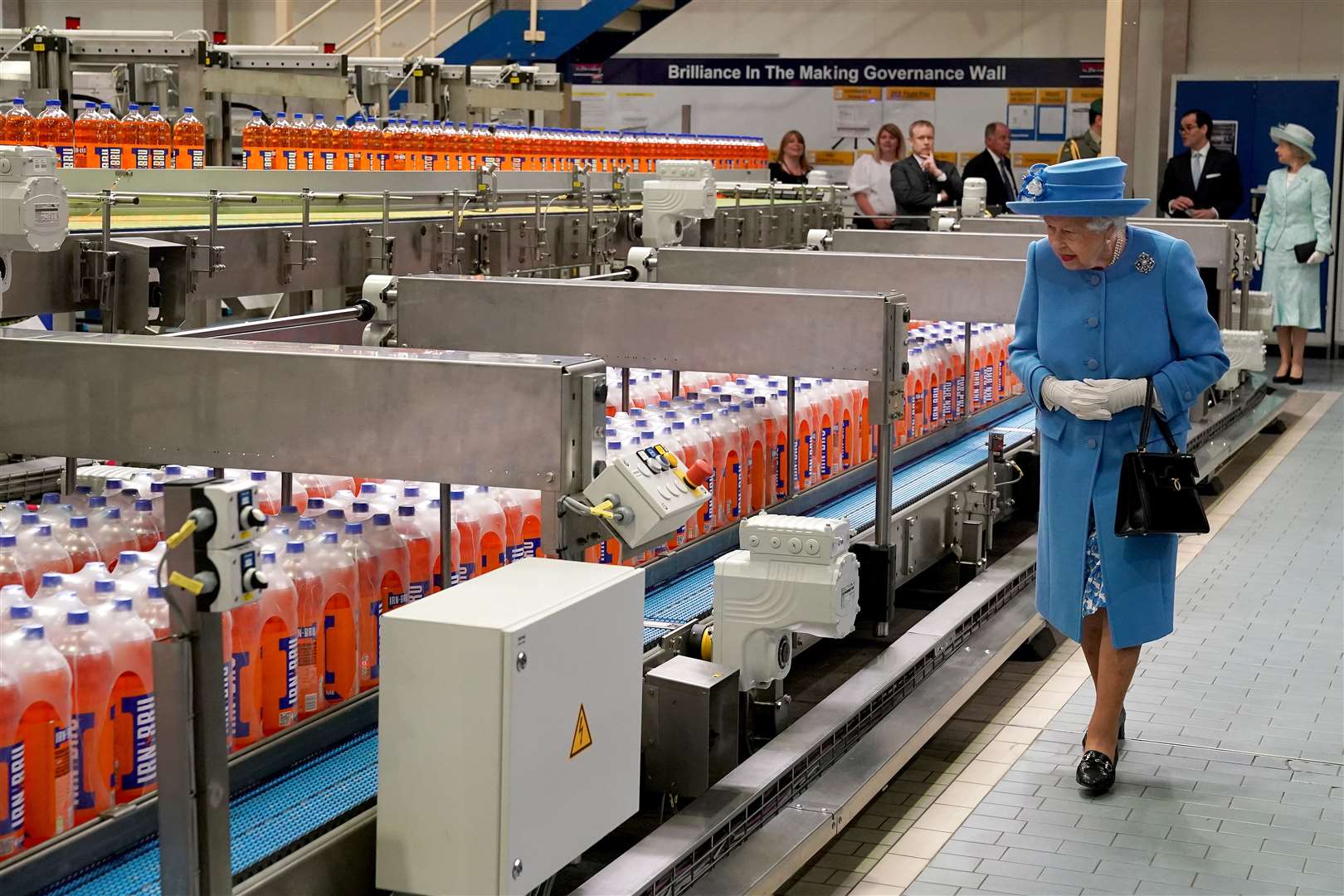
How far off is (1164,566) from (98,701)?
248cm

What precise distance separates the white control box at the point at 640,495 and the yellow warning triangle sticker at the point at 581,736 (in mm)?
327

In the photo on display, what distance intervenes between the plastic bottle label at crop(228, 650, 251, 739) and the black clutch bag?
32.6ft

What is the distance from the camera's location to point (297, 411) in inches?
112

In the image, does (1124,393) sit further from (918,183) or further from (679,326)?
(918,183)

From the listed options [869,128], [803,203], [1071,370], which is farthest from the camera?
[869,128]

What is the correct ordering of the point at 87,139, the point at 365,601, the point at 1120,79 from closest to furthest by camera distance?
the point at 365,601, the point at 87,139, the point at 1120,79

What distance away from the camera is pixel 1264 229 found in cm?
1142

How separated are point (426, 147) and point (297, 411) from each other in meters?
4.48

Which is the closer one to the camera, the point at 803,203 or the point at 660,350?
the point at 660,350

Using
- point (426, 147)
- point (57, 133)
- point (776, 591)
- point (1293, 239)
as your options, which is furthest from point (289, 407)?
point (1293, 239)

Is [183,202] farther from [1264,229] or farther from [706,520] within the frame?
[1264,229]

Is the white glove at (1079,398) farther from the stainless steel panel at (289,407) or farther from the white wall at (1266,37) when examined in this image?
the white wall at (1266,37)

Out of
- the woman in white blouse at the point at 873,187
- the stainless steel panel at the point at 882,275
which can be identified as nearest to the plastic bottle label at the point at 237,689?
the stainless steel panel at the point at 882,275

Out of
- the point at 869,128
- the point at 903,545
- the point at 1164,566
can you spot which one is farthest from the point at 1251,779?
the point at 869,128
